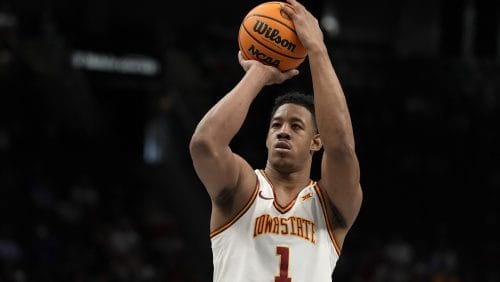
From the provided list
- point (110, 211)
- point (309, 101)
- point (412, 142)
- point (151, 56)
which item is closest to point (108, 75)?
point (151, 56)

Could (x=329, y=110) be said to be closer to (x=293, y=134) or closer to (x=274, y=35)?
(x=293, y=134)

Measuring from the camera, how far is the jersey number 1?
400 centimetres

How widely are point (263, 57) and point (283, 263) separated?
3.40 ft

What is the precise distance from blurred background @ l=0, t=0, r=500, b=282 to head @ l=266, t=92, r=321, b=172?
8.59m

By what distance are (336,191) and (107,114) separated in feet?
47.1

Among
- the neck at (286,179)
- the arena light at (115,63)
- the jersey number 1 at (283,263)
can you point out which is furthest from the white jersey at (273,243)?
the arena light at (115,63)

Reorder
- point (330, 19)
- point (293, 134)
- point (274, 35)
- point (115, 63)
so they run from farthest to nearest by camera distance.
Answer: point (330, 19) < point (115, 63) < point (293, 134) < point (274, 35)

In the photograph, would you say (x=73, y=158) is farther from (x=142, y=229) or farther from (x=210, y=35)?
(x=210, y=35)

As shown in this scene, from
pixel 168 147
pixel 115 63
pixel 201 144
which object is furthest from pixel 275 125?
pixel 168 147

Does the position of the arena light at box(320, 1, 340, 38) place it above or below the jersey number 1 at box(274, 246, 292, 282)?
below

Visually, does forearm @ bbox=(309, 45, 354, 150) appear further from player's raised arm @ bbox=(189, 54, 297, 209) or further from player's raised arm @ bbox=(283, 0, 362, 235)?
player's raised arm @ bbox=(189, 54, 297, 209)

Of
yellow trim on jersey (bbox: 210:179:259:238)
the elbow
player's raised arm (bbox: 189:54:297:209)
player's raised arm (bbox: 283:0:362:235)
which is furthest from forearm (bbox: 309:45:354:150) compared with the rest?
the elbow

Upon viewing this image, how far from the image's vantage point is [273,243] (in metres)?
4.04

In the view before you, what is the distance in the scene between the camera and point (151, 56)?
1605 cm
